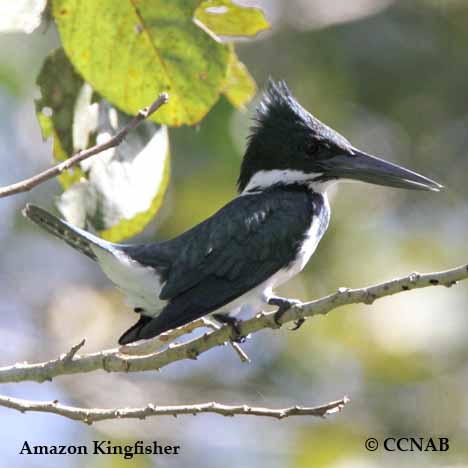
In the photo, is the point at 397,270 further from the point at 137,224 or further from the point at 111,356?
the point at 111,356

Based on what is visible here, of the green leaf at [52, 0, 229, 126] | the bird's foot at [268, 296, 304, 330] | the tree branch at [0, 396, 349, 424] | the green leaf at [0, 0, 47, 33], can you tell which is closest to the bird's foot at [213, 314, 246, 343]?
the bird's foot at [268, 296, 304, 330]

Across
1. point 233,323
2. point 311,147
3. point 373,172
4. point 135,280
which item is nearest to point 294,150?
point 311,147

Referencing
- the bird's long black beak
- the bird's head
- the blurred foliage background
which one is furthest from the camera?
the blurred foliage background

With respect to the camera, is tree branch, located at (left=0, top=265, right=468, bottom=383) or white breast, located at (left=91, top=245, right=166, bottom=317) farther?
white breast, located at (left=91, top=245, right=166, bottom=317)

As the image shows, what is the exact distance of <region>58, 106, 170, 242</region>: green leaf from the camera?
3.32 m

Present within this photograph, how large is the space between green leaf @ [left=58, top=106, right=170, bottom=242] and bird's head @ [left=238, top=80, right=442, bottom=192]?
0.72 metres

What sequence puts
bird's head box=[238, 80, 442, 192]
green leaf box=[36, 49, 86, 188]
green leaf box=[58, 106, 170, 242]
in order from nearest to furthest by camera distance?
1. green leaf box=[58, 106, 170, 242]
2. green leaf box=[36, 49, 86, 188]
3. bird's head box=[238, 80, 442, 192]

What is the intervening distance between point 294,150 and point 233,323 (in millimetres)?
1051

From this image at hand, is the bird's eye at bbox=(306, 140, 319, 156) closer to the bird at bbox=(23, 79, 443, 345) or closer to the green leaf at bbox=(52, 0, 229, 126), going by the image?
the bird at bbox=(23, 79, 443, 345)

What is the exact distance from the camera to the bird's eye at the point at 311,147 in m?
4.12

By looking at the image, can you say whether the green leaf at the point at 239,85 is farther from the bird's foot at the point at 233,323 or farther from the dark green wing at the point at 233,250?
the bird's foot at the point at 233,323

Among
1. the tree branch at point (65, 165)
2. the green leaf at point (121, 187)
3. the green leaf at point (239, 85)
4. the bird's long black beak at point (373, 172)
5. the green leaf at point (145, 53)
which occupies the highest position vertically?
the green leaf at point (239, 85)

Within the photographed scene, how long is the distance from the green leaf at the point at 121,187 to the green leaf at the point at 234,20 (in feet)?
1.28

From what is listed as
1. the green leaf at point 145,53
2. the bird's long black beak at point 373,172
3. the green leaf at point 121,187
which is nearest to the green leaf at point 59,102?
the green leaf at point 121,187
